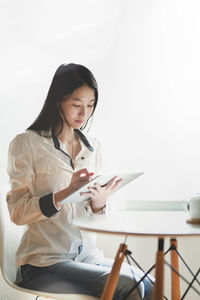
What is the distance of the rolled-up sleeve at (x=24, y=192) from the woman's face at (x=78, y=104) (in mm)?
197

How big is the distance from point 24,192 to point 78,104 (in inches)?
15.7

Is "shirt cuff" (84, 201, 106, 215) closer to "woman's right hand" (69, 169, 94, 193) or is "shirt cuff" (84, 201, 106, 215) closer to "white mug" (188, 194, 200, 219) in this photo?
"woman's right hand" (69, 169, 94, 193)

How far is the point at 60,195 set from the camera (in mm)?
1277

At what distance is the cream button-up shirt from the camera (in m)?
1.35

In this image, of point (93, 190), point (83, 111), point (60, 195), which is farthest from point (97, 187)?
point (83, 111)

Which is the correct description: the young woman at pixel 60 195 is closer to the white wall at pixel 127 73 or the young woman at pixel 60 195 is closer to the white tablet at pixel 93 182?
the white tablet at pixel 93 182

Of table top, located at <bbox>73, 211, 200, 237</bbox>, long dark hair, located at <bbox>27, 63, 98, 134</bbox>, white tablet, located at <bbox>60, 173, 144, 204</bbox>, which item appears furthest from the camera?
long dark hair, located at <bbox>27, 63, 98, 134</bbox>

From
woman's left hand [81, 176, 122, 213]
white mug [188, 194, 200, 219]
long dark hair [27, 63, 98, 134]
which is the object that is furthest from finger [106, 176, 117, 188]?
long dark hair [27, 63, 98, 134]

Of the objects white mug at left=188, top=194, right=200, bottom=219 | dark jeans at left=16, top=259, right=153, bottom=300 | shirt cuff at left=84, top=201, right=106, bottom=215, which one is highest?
white mug at left=188, top=194, right=200, bottom=219

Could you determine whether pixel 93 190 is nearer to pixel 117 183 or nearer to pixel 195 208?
pixel 117 183

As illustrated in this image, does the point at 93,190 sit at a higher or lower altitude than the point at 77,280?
higher

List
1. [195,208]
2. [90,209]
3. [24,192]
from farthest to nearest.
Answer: [90,209]
[24,192]
[195,208]

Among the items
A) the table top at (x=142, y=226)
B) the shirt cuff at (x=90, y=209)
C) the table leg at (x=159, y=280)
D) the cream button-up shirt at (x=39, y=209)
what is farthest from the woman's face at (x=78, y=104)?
the table leg at (x=159, y=280)

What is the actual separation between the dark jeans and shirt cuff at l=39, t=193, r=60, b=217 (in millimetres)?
174
